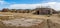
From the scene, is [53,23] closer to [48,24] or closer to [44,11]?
[48,24]

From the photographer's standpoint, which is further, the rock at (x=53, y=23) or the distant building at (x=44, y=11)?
the distant building at (x=44, y=11)

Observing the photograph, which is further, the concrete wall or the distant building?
the distant building

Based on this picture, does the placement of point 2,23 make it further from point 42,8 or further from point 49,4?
point 49,4

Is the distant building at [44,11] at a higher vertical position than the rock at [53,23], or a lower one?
higher

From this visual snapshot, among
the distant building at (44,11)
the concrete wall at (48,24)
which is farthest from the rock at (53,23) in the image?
the distant building at (44,11)

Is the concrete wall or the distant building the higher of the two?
the distant building

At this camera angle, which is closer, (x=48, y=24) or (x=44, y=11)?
(x=48, y=24)

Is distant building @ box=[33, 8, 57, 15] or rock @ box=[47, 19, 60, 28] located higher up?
distant building @ box=[33, 8, 57, 15]

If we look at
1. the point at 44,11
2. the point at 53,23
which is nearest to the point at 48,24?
the point at 53,23

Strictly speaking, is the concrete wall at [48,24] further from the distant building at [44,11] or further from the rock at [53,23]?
the distant building at [44,11]

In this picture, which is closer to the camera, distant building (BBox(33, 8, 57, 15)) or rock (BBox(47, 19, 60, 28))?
rock (BBox(47, 19, 60, 28))

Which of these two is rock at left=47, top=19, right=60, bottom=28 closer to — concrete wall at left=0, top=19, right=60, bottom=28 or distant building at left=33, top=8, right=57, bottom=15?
concrete wall at left=0, top=19, right=60, bottom=28

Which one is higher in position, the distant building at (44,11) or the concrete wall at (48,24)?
the distant building at (44,11)

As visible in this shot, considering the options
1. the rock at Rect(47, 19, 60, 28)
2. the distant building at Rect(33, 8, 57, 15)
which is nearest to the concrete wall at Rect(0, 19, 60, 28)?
the rock at Rect(47, 19, 60, 28)
